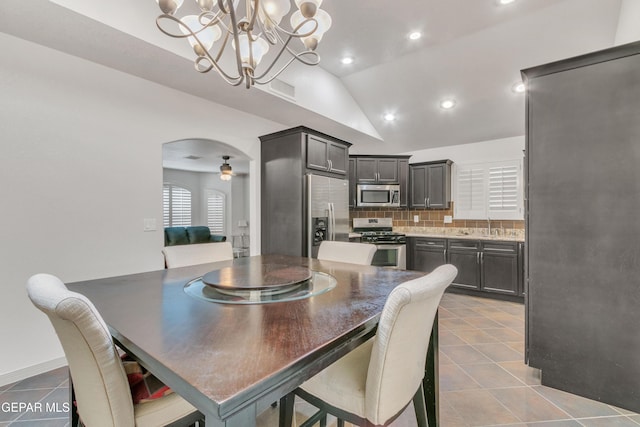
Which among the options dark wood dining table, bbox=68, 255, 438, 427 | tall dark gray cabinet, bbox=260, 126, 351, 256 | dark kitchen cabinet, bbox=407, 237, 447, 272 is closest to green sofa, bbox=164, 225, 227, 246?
tall dark gray cabinet, bbox=260, 126, 351, 256

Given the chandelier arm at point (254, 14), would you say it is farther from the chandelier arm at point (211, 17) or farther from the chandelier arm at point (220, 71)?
the chandelier arm at point (220, 71)

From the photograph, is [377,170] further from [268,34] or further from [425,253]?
Answer: [268,34]

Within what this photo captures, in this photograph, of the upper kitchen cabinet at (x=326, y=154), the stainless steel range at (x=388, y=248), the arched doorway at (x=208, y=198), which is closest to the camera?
the upper kitchen cabinet at (x=326, y=154)

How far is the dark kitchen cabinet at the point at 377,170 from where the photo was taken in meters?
5.31

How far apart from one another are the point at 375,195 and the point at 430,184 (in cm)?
98

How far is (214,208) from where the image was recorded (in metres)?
9.28

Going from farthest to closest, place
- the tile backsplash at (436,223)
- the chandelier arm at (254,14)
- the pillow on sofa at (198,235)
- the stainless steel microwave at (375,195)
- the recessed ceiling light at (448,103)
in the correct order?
the pillow on sofa at (198,235) < the stainless steel microwave at (375,195) < the tile backsplash at (436,223) < the recessed ceiling light at (448,103) < the chandelier arm at (254,14)

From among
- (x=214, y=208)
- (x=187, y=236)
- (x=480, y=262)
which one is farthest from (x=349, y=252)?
(x=214, y=208)

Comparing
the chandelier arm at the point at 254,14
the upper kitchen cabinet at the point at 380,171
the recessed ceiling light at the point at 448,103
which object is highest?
the recessed ceiling light at the point at 448,103

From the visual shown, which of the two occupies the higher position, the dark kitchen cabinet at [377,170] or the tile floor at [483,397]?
the dark kitchen cabinet at [377,170]

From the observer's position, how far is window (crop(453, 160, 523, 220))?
4.56 m

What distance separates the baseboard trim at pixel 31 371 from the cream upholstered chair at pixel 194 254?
1.29 m

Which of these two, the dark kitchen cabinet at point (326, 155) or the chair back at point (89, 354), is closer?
the chair back at point (89, 354)

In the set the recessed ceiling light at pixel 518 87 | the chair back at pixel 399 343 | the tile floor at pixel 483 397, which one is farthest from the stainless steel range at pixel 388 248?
the chair back at pixel 399 343
